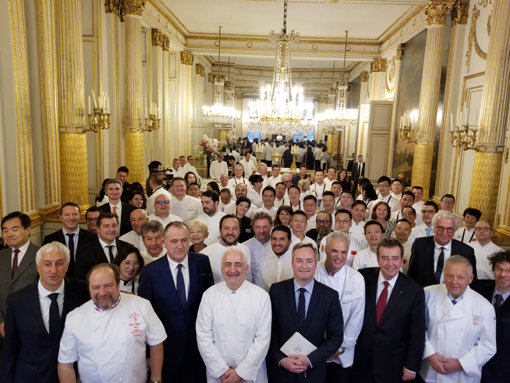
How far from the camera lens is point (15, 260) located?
3.22 m

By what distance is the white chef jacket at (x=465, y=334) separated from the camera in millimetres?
2680

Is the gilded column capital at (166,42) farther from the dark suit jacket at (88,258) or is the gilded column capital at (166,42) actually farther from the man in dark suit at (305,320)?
the man in dark suit at (305,320)

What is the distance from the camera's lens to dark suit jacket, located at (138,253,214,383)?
2.94 m

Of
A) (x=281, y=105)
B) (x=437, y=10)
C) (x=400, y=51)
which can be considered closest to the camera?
(x=437, y=10)

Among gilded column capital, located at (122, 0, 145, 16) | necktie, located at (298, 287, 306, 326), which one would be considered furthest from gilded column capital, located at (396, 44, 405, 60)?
necktie, located at (298, 287, 306, 326)

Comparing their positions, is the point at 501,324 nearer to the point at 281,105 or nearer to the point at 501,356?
the point at 501,356

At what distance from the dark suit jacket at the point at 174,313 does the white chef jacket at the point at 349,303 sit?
1.07m

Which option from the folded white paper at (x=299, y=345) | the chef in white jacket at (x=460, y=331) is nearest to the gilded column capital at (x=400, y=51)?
the chef in white jacket at (x=460, y=331)

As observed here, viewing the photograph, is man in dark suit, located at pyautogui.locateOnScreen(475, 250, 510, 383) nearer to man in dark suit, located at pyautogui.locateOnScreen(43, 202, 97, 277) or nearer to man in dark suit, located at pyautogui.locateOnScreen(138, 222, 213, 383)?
man in dark suit, located at pyautogui.locateOnScreen(138, 222, 213, 383)

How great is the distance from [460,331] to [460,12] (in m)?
7.29

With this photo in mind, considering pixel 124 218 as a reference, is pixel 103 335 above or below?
below

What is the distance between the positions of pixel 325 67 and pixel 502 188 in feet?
54.4

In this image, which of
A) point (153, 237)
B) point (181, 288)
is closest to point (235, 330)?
point (181, 288)

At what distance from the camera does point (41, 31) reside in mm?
5180
